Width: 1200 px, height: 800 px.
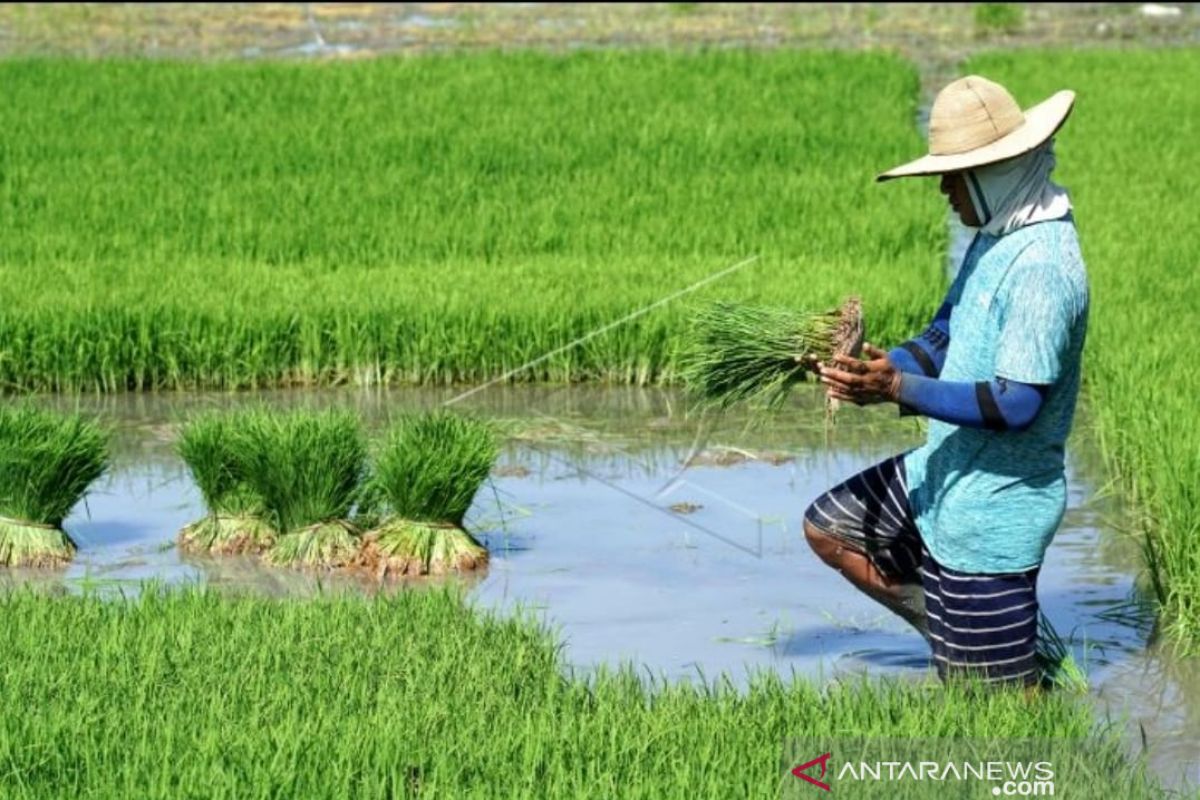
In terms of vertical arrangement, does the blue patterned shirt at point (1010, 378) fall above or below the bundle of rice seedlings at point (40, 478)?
above

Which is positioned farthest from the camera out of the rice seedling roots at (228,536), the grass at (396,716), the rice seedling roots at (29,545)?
the rice seedling roots at (228,536)

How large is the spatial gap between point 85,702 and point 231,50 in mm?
16002

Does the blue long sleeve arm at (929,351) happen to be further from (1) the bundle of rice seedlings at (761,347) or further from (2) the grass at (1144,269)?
(2) the grass at (1144,269)

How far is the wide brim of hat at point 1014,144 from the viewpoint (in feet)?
13.8

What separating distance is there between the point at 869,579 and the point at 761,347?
0.55 meters

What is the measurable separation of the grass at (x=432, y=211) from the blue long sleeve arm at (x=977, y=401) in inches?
137

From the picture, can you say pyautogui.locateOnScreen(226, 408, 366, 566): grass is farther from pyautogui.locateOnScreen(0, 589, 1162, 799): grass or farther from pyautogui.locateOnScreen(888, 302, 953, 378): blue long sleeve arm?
pyautogui.locateOnScreen(888, 302, 953, 378): blue long sleeve arm

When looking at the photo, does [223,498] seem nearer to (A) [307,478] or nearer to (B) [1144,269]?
(A) [307,478]

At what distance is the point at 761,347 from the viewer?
4664 millimetres

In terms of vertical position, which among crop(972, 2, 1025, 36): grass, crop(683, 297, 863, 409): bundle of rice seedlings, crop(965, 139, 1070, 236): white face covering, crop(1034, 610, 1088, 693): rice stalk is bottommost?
crop(972, 2, 1025, 36): grass

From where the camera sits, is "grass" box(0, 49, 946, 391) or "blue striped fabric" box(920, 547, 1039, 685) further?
"grass" box(0, 49, 946, 391)

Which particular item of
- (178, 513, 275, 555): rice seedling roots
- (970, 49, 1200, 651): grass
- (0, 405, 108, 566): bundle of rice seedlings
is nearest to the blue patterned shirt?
(970, 49, 1200, 651): grass

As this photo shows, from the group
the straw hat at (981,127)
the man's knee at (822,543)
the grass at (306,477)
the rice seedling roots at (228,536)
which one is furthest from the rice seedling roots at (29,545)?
the straw hat at (981,127)

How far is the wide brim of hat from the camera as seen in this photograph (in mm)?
4203
